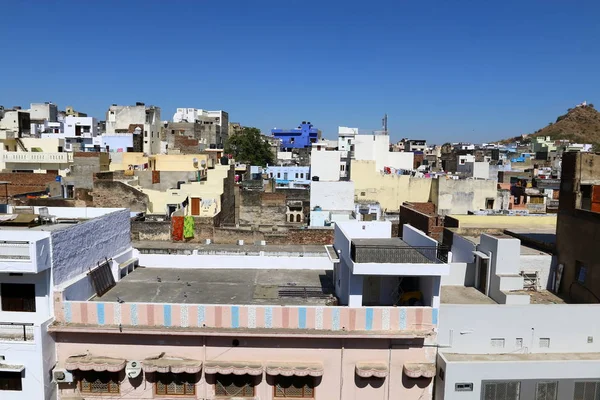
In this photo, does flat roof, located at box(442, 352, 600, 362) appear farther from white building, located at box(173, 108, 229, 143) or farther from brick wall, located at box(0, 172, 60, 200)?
white building, located at box(173, 108, 229, 143)

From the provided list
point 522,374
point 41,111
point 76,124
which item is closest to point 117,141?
point 76,124

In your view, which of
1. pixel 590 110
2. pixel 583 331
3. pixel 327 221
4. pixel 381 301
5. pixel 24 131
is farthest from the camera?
pixel 590 110

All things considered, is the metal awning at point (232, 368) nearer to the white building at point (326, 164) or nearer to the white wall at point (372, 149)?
the white building at point (326, 164)

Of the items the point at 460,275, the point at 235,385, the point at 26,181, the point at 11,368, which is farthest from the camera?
the point at 26,181

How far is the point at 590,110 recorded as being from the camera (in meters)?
128

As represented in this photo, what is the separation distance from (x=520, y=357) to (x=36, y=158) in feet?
128

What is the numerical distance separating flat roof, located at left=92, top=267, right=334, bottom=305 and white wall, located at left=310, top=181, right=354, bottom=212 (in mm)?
17877

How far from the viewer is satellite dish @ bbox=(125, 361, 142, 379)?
12320 millimetres

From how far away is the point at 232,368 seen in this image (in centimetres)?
1226

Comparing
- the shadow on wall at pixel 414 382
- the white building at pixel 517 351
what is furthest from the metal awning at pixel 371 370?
the white building at pixel 517 351

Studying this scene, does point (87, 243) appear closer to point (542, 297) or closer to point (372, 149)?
point (542, 297)

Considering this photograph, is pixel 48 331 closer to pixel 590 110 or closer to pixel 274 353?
pixel 274 353

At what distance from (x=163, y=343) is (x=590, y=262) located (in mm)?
12812

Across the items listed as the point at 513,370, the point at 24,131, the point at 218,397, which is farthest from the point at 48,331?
the point at 24,131
